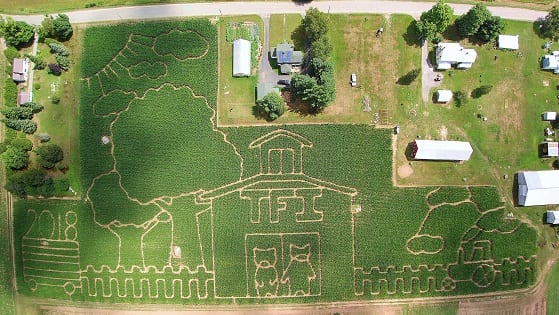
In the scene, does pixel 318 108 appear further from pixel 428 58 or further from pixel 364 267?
pixel 364 267

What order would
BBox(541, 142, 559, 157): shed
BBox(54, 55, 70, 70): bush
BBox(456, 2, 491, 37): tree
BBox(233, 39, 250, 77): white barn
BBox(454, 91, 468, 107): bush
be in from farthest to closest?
BBox(54, 55, 70, 70): bush → BBox(454, 91, 468, 107): bush → BBox(541, 142, 559, 157): shed → BBox(233, 39, 250, 77): white barn → BBox(456, 2, 491, 37): tree

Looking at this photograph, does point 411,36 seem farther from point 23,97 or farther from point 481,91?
point 23,97

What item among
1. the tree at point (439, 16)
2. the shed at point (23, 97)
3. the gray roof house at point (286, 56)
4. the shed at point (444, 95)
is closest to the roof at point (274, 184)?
the gray roof house at point (286, 56)

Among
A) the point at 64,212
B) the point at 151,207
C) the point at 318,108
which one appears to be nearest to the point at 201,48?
the point at 318,108

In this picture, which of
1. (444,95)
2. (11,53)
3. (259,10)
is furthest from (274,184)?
(11,53)

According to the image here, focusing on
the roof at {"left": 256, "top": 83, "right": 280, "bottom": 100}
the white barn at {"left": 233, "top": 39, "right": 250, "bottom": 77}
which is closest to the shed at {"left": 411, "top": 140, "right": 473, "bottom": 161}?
the roof at {"left": 256, "top": 83, "right": 280, "bottom": 100}

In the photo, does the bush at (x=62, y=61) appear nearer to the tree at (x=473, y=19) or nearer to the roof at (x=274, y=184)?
the roof at (x=274, y=184)

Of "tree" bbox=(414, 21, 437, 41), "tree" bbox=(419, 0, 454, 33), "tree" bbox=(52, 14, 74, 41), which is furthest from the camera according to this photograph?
"tree" bbox=(52, 14, 74, 41)

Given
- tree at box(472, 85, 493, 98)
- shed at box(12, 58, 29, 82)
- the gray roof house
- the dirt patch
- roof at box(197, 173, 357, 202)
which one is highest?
the gray roof house

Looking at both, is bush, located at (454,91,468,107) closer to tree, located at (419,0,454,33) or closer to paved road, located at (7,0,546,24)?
tree, located at (419,0,454,33)
